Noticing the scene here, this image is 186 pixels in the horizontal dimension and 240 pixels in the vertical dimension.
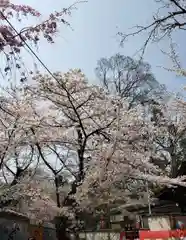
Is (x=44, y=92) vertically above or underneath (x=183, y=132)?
underneath

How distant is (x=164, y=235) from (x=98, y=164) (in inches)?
118

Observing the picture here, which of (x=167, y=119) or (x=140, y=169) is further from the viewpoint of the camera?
(x=167, y=119)

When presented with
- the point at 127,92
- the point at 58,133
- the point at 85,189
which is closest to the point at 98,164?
the point at 85,189

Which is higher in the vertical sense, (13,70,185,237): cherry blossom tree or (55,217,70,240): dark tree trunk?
(13,70,185,237): cherry blossom tree

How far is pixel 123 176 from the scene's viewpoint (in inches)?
437

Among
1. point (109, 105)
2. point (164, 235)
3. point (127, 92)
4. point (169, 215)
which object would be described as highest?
point (127, 92)

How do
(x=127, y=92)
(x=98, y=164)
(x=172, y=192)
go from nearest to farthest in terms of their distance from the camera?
(x=98, y=164)
(x=172, y=192)
(x=127, y=92)

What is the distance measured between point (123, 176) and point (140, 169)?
1247 millimetres

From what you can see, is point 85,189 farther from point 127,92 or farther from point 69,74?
point 127,92

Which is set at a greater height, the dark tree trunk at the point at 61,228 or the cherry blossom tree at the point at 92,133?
the cherry blossom tree at the point at 92,133

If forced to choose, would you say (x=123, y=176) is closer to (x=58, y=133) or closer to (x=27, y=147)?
(x=58, y=133)

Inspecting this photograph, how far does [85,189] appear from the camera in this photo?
10117 mm

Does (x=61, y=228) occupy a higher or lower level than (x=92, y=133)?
lower

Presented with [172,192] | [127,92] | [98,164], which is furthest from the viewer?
[127,92]
